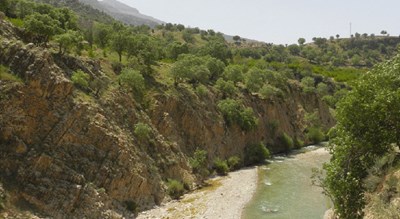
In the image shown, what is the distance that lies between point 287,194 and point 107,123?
23.2 metres

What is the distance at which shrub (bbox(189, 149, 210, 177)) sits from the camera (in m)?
50.6

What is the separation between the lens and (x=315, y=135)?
286ft

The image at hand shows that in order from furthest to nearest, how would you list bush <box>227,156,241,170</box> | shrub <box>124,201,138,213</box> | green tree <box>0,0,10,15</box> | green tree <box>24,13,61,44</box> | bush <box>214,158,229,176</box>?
bush <box>227,156,241,170</box>, bush <box>214,158,229,176</box>, green tree <box>0,0,10,15</box>, green tree <box>24,13,61,44</box>, shrub <box>124,201,138,213</box>

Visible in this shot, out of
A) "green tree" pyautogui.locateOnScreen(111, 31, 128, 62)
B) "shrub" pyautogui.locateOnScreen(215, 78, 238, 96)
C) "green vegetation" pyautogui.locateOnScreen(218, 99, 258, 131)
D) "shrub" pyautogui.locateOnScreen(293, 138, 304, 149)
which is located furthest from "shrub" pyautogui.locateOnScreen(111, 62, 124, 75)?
"shrub" pyautogui.locateOnScreen(293, 138, 304, 149)

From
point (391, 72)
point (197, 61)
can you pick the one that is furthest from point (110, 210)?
point (197, 61)

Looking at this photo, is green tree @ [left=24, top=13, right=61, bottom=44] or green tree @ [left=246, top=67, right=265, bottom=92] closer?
green tree @ [left=24, top=13, right=61, bottom=44]

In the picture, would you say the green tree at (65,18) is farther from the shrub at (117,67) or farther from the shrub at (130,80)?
the shrub at (130,80)

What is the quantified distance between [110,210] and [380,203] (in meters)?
22.7

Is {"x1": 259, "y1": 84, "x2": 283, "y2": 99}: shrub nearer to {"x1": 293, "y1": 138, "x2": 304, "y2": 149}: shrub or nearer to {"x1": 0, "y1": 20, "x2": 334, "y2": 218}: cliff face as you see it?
{"x1": 293, "y1": 138, "x2": 304, "y2": 149}: shrub

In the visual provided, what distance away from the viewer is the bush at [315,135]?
86.9 m

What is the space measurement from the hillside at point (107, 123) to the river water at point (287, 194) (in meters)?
5.71

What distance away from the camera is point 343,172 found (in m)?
25.6

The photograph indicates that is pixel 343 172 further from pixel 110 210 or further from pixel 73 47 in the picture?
pixel 73 47

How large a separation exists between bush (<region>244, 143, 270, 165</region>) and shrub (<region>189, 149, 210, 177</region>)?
13.6 meters
